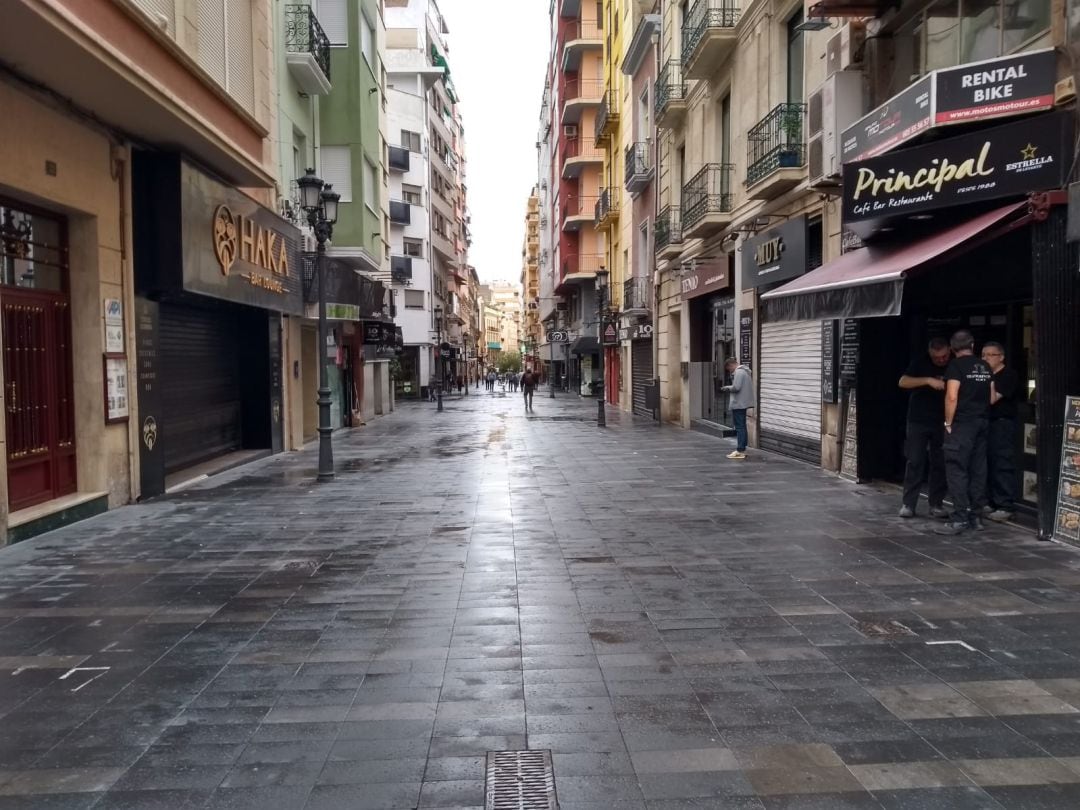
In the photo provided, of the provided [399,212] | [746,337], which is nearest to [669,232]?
[746,337]

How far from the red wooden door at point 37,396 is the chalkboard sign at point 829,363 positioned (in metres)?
10.0

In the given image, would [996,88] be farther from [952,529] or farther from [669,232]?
[669,232]

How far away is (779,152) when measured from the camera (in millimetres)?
13492

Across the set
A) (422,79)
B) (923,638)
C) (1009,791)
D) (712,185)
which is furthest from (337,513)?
(422,79)

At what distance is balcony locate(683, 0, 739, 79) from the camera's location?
16.6 metres

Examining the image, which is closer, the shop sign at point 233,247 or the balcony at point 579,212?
the shop sign at point 233,247

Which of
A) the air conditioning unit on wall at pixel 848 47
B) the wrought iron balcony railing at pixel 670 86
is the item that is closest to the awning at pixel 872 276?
the air conditioning unit on wall at pixel 848 47

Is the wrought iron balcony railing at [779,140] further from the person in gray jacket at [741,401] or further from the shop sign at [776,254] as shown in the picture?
the person in gray jacket at [741,401]

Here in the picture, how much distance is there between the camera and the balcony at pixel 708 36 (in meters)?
16.6

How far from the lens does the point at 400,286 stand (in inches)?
1975

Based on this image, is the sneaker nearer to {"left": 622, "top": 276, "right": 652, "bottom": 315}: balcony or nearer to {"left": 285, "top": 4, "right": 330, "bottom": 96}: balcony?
{"left": 285, "top": 4, "right": 330, "bottom": 96}: balcony

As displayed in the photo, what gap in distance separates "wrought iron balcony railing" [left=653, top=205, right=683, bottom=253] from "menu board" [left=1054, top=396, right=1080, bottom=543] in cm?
1481

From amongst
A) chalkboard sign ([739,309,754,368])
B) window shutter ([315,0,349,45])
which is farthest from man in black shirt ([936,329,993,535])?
window shutter ([315,0,349,45])

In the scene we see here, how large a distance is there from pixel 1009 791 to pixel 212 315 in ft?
45.7
